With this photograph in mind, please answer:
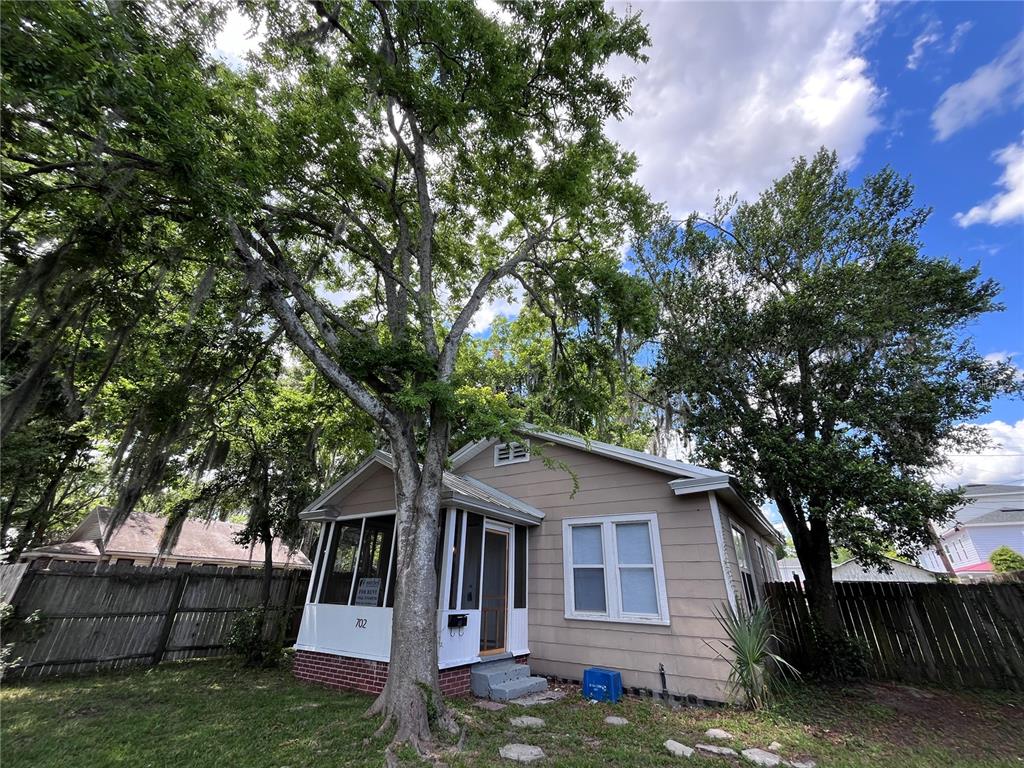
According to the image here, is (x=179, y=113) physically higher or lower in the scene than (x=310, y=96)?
lower

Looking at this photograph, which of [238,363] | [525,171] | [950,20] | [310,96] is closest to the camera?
[310,96]

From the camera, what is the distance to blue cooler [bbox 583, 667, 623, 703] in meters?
5.96

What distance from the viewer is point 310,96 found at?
6.20 metres

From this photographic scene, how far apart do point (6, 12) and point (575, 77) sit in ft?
22.3

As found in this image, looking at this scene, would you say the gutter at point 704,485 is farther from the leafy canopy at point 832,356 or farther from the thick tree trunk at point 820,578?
the thick tree trunk at point 820,578

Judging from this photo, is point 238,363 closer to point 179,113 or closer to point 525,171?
point 179,113

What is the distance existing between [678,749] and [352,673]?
4.68 meters

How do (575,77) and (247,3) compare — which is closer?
(247,3)

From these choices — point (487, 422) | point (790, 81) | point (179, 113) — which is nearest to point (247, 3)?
point (179, 113)

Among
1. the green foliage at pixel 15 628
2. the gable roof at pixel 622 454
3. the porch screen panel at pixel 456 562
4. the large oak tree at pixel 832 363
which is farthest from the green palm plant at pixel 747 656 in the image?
the green foliage at pixel 15 628

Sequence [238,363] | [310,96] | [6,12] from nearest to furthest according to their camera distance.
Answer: [6,12], [310,96], [238,363]

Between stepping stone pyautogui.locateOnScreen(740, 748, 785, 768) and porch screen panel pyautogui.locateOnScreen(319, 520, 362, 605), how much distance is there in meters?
5.92

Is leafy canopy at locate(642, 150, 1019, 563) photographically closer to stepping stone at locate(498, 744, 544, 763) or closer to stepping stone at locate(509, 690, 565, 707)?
stepping stone at locate(509, 690, 565, 707)

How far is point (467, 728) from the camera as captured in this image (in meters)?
4.61
